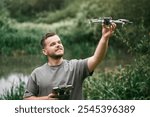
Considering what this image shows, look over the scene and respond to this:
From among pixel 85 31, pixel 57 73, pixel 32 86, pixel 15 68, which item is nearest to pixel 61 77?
pixel 57 73

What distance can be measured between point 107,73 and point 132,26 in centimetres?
35

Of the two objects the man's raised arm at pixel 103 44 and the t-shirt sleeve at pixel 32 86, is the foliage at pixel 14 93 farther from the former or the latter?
the man's raised arm at pixel 103 44

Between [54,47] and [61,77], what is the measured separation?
0.39ft

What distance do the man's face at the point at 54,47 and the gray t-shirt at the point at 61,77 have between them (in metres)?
0.04

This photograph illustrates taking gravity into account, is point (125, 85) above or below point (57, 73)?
below

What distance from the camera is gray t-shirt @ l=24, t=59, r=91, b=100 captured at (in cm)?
160

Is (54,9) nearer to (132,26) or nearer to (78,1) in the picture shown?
(78,1)

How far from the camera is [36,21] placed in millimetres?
2584

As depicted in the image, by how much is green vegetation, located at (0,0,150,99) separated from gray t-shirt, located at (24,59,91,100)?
2.98 ft

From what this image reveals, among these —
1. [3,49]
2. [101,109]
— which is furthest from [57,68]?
[3,49]

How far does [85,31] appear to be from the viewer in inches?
106

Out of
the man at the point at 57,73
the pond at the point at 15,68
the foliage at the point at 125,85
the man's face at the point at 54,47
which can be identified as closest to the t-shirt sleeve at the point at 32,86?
the man at the point at 57,73

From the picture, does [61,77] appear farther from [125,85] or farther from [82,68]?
[125,85]

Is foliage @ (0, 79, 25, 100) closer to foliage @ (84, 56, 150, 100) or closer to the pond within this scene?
the pond
